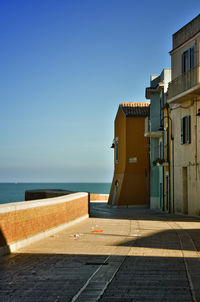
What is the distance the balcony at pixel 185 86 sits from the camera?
23.2 metres

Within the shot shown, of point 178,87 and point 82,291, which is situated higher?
point 178,87

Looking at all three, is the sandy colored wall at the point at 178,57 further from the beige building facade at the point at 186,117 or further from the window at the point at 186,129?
the window at the point at 186,129

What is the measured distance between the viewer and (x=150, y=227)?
61.1 ft

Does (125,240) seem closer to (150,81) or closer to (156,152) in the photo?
(156,152)

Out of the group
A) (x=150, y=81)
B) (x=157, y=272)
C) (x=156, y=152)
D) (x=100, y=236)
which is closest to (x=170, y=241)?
(x=100, y=236)

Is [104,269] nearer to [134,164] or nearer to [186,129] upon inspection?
[186,129]

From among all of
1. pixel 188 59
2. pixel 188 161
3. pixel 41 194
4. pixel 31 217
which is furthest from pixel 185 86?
pixel 31 217

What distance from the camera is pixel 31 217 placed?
1327cm

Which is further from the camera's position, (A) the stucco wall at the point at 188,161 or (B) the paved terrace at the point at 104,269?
(A) the stucco wall at the point at 188,161

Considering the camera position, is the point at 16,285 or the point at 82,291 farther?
the point at 16,285

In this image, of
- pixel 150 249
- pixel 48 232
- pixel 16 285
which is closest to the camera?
pixel 16 285

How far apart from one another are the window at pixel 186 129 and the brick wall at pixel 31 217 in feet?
29.9

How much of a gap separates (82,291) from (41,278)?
135 cm

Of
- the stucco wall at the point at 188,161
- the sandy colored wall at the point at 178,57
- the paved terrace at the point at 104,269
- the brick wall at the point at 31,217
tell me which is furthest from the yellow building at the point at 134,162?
the paved terrace at the point at 104,269
